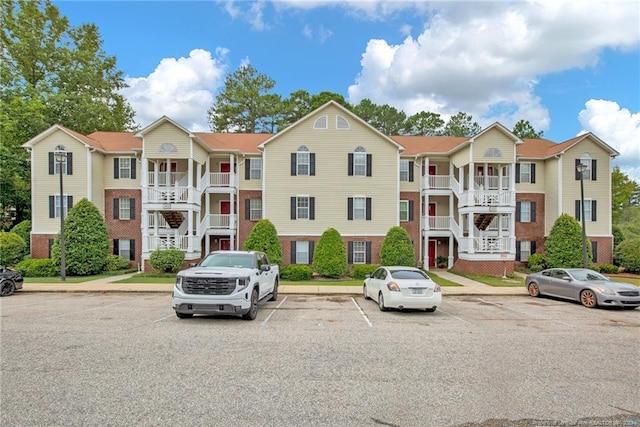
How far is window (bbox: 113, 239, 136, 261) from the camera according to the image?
26.5 metres

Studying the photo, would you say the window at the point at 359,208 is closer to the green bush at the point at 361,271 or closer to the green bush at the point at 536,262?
the green bush at the point at 361,271

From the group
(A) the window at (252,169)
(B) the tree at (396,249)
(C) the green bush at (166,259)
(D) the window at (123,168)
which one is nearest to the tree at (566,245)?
(B) the tree at (396,249)

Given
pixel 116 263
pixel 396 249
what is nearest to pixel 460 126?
pixel 396 249

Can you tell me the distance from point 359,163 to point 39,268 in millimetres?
20372

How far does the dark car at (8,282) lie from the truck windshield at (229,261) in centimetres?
1007

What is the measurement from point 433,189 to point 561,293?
12.7 metres

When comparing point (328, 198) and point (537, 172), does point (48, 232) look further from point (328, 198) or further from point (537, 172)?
point (537, 172)

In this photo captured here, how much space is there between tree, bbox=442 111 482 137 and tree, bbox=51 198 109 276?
4077 centimetres

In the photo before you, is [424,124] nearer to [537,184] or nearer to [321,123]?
[537,184]

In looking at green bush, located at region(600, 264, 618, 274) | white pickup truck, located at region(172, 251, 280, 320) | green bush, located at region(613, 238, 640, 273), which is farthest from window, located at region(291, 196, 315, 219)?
green bush, located at region(613, 238, 640, 273)

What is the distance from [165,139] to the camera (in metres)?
A: 24.2

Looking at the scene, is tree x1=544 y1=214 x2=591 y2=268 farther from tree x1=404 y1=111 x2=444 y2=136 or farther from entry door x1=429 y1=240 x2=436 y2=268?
tree x1=404 y1=111 x2=444 y2=136

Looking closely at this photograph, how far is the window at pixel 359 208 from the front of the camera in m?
25.2

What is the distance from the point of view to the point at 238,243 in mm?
26812
